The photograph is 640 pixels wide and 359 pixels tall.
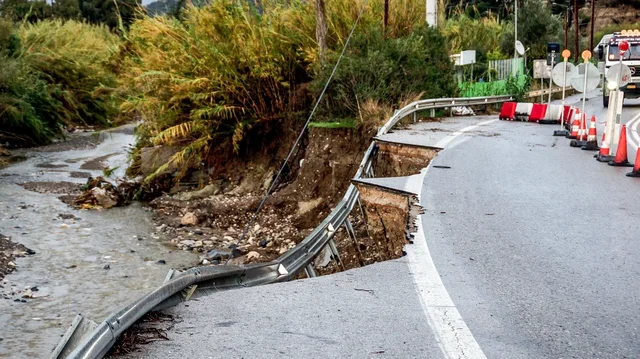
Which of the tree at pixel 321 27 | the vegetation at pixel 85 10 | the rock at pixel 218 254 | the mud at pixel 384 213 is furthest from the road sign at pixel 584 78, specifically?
the vegetation at pixel 85 10

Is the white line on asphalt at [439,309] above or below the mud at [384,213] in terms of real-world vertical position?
above

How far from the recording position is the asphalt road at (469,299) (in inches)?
197

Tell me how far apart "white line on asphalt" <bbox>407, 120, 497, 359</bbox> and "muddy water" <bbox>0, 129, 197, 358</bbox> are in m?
5.49

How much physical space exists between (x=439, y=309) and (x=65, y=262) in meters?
11.2

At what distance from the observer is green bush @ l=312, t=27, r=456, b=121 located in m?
21.8

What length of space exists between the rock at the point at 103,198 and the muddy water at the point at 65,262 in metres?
0.42

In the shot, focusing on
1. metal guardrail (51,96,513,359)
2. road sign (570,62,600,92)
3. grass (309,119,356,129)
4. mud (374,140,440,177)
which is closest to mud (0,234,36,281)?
metal guardrail (51,96,513,359)

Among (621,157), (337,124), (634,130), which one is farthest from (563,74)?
(621,157)

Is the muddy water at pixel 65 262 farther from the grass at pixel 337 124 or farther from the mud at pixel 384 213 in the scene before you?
the grass at pixel 337 124

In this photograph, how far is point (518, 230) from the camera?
348 inches

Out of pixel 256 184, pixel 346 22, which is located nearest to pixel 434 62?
pixel 346 22

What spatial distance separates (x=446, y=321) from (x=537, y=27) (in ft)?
147

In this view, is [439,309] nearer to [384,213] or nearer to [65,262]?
[384,213]

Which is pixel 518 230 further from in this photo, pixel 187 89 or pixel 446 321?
pixel 187 89
